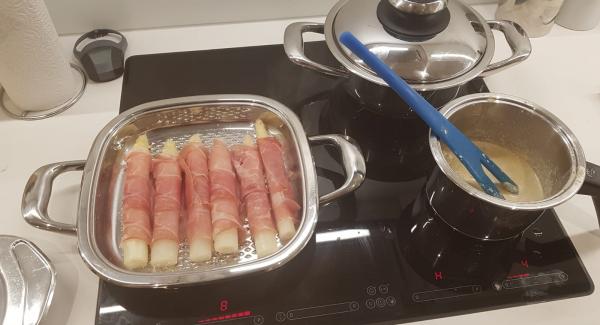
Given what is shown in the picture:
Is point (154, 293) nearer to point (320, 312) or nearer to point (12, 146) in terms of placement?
point (320, 312)

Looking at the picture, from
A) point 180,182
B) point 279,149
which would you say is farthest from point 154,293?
point 279,149

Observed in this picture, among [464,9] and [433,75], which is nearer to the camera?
[433,75]

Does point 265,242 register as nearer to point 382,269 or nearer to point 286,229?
point 286,229

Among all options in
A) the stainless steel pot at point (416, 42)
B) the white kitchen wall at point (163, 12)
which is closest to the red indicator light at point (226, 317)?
the stainless steel pot at point (416, 42)

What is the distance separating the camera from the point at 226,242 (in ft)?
2.01

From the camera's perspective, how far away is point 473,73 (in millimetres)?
689

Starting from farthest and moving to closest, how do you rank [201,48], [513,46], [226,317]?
[201,48] < [513,46] < [226,317]

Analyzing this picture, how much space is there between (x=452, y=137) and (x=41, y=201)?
555 mm

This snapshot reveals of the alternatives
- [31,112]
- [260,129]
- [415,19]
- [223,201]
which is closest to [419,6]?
[415,19]

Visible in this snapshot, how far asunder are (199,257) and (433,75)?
45cm

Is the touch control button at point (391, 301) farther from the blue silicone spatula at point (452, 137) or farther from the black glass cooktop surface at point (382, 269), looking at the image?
the blue silicone spatula at point (452, 137)

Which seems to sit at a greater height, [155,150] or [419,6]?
[419,6]

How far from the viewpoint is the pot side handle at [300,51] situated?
0.74 m

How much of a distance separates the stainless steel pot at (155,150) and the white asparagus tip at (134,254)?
0.01 metres
